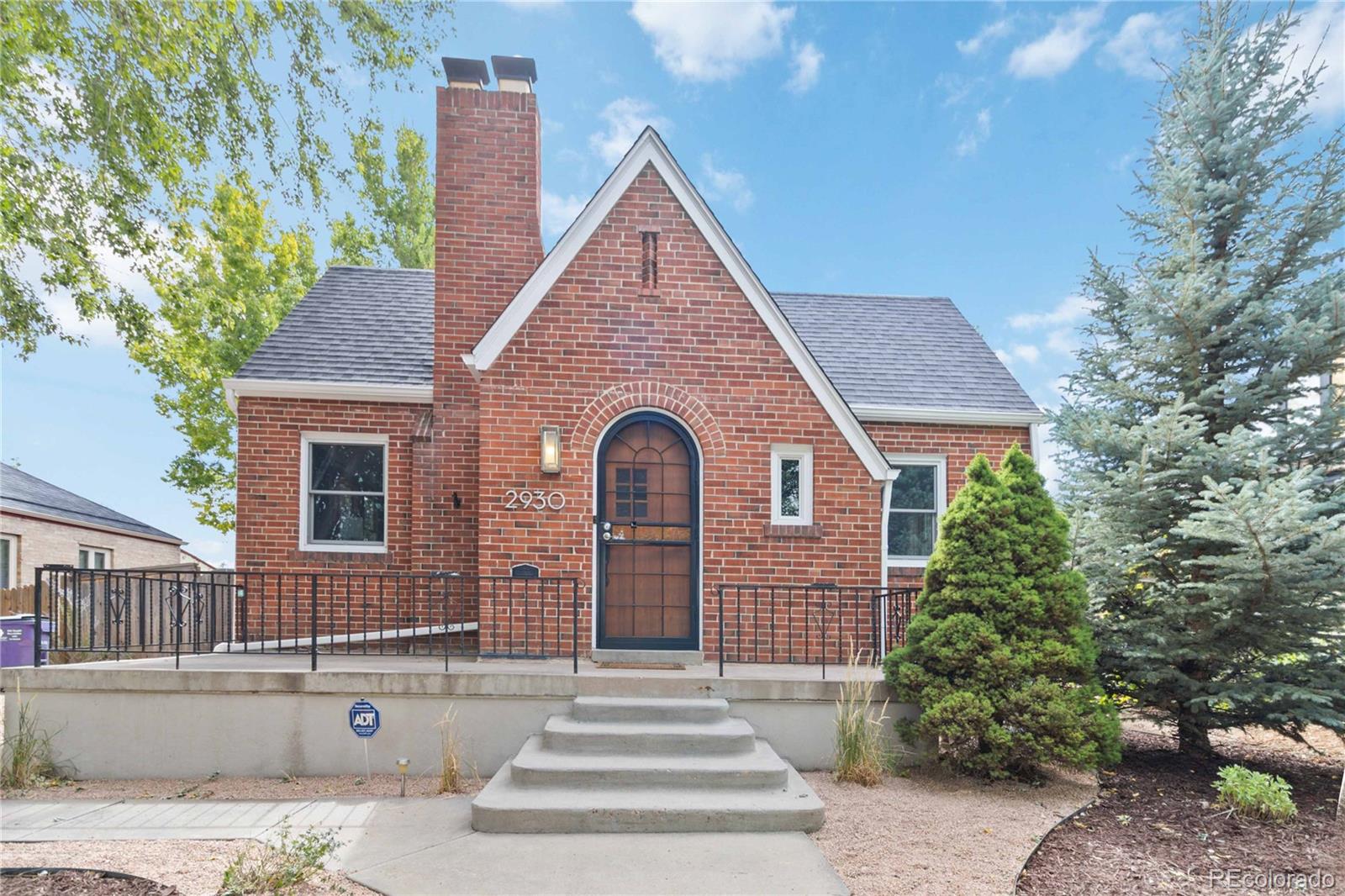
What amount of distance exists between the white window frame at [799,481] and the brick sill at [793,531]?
7 centimetres

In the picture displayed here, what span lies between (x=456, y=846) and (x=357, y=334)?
7.71 m

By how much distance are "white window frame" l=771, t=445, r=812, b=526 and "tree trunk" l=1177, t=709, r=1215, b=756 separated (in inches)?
149

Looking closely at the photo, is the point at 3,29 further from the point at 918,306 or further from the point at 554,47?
the point at 918,306

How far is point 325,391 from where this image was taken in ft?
29.6

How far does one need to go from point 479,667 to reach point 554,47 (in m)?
7.91

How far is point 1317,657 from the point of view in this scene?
6.17 meters

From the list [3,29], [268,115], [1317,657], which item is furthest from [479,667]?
[1317,657]

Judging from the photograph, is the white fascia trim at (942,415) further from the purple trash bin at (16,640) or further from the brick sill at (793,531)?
the purple trash bin at (16,640)

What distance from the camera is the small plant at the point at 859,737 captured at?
19.0ft

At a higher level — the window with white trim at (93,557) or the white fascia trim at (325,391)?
the white fascia trim at (325,391)

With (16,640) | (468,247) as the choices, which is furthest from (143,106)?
(16,640)

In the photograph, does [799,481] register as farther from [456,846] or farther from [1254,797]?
[456,846]

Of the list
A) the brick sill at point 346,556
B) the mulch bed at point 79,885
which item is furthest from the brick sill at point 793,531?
the mulch bed at point 79,885

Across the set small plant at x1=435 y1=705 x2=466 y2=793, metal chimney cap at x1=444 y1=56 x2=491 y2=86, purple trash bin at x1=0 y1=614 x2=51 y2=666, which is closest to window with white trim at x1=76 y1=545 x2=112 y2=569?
purple trash bin at x1=0 y1=614 x2=51 y2=666
